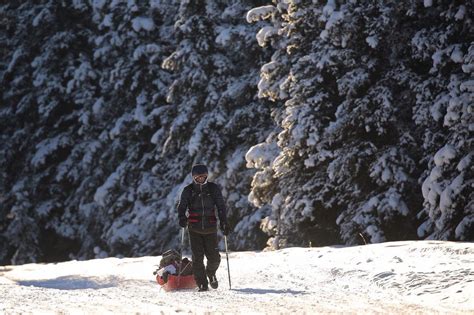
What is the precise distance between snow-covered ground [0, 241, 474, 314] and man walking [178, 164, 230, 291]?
35 centimetres

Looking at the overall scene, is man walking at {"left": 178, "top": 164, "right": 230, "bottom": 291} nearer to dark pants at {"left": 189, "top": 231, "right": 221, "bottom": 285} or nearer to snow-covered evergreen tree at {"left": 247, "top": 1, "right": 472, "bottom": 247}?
dark pants at {"left": 189, "top": 231, "right": 221, "bottom": 285}

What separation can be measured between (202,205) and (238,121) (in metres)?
15.0

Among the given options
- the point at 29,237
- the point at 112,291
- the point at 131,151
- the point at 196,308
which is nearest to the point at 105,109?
the point at 131,151

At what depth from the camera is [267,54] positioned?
2775 centimetres

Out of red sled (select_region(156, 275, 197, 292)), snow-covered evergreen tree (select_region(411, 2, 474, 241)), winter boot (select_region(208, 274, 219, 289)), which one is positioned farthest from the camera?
snow-covered evergreen tree (select_region(411, 2, 474, 241))

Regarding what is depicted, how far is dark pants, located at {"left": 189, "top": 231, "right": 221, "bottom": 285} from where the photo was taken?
11.9 m

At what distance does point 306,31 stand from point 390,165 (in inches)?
167

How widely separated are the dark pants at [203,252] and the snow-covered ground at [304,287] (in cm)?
32

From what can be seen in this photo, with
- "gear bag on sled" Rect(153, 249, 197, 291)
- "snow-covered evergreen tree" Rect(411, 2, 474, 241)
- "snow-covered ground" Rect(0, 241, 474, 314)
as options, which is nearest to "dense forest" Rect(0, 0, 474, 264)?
"snow-covered evergreen tree" Rect(411, 2, 474, 241)

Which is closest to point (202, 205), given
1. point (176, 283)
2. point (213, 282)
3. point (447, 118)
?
point (213, 282)

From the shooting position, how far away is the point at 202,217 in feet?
38.8

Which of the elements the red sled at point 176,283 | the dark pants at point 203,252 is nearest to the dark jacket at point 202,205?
the dark pants at point 203,252

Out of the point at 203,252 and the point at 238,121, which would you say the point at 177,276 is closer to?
the point at 203,252

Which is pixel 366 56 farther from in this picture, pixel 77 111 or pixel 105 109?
pixel 77 111
